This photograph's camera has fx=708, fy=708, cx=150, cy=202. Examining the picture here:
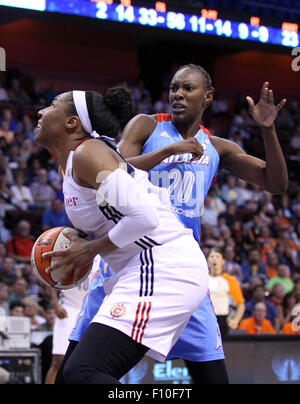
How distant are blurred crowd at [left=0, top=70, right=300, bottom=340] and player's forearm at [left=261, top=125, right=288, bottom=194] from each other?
4.18 m

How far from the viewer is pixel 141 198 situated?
2.79 m

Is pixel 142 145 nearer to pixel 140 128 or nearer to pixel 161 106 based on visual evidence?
pixel 140 128

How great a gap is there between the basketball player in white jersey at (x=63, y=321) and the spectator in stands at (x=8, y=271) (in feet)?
4.11

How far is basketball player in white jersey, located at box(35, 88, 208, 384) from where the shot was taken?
272 centimetres

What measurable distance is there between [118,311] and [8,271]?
18.3 ft

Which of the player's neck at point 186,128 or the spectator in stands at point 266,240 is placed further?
the spectator in stands at point 266,240

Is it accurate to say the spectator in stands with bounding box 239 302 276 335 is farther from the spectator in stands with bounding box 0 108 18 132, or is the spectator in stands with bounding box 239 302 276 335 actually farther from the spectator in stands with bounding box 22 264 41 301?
the spectator in stands with bounding box 0 108 18 132

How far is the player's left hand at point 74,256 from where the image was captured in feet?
9.52

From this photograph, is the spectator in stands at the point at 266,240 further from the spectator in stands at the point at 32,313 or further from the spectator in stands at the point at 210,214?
the spectator in stands at the point at 32,313

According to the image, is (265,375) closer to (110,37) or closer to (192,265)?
(192,265)

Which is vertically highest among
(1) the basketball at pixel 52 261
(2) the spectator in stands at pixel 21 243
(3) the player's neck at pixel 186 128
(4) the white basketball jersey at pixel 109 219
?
(3) the player's neck at pixel 186 128

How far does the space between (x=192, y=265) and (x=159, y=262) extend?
0.48 feet

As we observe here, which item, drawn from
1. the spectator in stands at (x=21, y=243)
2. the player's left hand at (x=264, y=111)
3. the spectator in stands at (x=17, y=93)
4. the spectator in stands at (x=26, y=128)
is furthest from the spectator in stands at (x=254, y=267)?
the player's left hand at (x=264, y=111)

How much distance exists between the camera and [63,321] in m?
6.70
